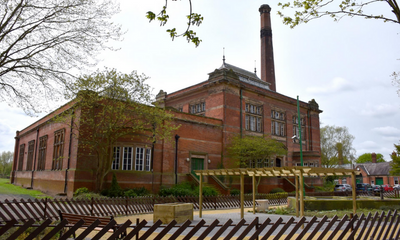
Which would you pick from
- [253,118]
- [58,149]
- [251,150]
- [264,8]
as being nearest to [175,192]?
[251,150]

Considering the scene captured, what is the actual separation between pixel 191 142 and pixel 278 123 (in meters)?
13.5

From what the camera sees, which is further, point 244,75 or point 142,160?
point 244,75

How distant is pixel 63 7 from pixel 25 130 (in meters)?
29.9

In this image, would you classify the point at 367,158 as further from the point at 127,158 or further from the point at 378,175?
the point at 127,158

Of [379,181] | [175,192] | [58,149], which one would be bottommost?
[379,181]

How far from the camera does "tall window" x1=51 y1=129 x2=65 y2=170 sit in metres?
23.3

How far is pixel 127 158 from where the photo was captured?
22391mm

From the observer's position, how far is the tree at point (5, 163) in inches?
3072

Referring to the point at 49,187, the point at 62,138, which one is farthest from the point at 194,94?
the point at 49,187

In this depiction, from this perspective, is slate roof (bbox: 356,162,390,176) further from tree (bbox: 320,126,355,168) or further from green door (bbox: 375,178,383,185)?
tree (bbox: 320,126,355,168)

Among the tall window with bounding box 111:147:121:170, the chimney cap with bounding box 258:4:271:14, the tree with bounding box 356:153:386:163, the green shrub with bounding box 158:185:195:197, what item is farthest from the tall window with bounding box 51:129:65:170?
the tree with bounding box 356:153:386:163

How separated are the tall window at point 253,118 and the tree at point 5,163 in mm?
71646

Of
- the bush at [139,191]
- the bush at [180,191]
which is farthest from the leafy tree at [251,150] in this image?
the bush at [139,191]

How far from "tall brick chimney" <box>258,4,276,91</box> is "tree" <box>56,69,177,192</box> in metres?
28.9
